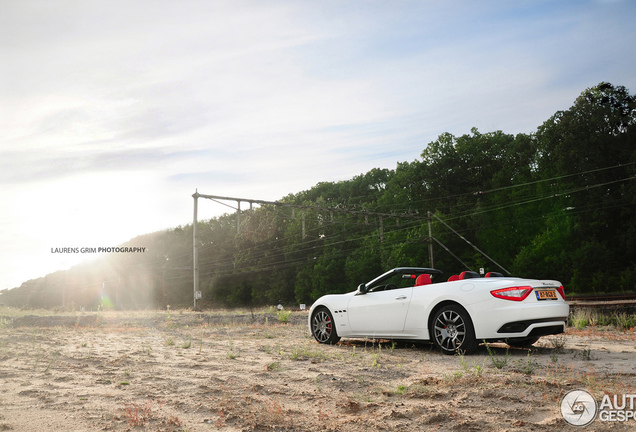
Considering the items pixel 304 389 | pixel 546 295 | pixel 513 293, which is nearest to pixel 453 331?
pixel 513 293

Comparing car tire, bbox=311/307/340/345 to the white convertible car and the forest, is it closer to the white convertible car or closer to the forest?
the white convertible car

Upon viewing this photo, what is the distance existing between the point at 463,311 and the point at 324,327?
10.9 ft

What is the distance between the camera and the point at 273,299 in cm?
6806

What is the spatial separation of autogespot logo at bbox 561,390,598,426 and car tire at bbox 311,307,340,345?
19.1 ft

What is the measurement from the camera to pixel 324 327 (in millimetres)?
10320

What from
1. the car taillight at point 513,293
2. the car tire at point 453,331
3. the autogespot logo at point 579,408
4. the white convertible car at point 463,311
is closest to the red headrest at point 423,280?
the white convertible car at point 463,311

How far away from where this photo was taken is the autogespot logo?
388 cm

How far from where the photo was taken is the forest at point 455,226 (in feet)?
128

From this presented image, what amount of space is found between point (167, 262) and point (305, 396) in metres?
81.2

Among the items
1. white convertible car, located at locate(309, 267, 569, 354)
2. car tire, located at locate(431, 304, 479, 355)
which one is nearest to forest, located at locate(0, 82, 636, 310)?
white convertible car, located at locate(309, 267, 569, 354)

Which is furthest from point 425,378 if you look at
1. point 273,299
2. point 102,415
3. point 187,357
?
point 273,299

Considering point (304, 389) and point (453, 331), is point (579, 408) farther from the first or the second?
point (453, 331)

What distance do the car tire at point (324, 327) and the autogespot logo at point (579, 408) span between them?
5.83 m

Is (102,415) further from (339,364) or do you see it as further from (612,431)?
(612,431)
